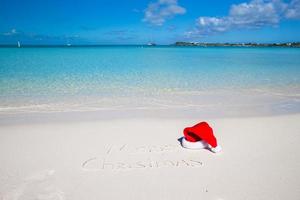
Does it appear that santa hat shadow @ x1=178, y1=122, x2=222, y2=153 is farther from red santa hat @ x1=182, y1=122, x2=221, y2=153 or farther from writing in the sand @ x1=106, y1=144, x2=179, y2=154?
writing in the sand @ x1=106, y1=144, x2=179, y2=154

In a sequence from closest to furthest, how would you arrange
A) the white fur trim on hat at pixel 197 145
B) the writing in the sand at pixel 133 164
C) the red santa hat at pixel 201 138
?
the writing in the sand at pixel 133 164
the red santa hat at pixel 201 138
the white fur trim on hat at pixel 197 145

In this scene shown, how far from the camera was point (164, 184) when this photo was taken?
3.42 m

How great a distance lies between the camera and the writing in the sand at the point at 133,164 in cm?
384

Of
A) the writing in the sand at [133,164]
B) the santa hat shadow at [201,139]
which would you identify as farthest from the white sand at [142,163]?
the santa hat shadow at [201,139]

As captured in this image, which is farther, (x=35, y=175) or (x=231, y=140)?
(x=231, y=140)

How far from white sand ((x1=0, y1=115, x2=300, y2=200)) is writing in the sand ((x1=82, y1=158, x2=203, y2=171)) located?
0.02m

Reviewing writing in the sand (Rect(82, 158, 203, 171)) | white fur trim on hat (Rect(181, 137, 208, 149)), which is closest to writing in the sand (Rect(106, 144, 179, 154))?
white fur trim on hat (Rect(181, 137, 208, 149))

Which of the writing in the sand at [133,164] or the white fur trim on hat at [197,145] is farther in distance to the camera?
the white fur trim on hat at [197,145]

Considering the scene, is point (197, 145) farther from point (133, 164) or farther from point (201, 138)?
point (133, 164)

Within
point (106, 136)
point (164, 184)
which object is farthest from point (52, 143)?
point (164, 184)

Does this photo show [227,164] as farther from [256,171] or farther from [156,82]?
[156,82]

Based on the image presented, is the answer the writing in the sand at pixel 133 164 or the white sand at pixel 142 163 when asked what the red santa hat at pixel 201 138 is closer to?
the white sand at pixel 142 163

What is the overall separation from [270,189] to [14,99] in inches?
326

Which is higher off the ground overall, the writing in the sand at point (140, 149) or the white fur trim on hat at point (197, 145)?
the white fur trim on hat at point (197, 145)
